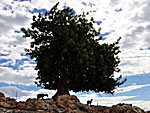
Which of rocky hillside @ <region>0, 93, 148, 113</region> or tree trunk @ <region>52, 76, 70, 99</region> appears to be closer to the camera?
rocky hillside @ <region>0, 93, 148, 113</region>

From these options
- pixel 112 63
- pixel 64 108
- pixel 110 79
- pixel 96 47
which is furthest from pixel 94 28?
pixel 64 108

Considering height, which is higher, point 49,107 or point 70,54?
point 70,54

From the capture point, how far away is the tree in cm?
3116

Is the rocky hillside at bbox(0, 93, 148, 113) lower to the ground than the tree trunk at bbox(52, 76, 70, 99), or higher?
lower

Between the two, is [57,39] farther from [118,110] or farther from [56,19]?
[118,110]

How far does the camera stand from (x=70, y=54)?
3102 cm

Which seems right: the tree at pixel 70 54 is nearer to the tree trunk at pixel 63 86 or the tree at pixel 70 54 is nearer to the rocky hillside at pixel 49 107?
the tree trunk at pixel 63 86

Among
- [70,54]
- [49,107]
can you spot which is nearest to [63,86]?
[70,54]

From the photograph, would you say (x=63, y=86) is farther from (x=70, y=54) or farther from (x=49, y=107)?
(x=49, y=107)

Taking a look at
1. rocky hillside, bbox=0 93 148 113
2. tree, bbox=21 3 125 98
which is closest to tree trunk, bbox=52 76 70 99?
tree, bbox=21 3 125 98

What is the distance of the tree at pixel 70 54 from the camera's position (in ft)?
102

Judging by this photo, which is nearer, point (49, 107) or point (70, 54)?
point (49, 107)

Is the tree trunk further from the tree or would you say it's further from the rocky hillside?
the rocky hillside

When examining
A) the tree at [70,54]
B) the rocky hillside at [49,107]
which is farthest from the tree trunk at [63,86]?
the rocky hillside at [49,107]
